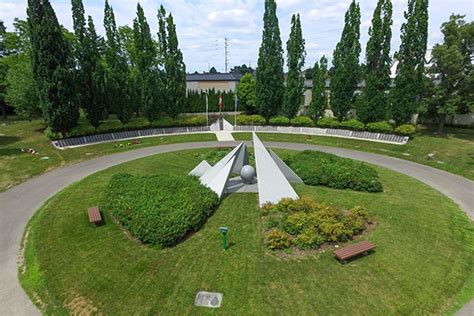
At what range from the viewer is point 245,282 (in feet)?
31.0

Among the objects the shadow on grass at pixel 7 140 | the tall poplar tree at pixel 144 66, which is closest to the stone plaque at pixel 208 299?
the tall poplar tree at pixel 144 66

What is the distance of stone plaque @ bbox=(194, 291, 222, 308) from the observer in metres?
8.58

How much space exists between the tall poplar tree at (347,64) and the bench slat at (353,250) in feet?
93.0

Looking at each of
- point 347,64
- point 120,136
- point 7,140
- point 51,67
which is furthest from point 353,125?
point 7,140

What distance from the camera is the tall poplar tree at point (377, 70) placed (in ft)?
107

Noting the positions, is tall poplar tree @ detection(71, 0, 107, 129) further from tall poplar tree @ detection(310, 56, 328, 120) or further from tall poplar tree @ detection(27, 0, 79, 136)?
tall poplar tree @ detection(310, 56, 328, 120)

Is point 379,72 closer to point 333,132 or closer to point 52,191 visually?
point 333,132

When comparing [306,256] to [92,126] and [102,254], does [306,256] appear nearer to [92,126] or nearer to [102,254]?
[102,254]

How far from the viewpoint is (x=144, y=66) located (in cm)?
3441

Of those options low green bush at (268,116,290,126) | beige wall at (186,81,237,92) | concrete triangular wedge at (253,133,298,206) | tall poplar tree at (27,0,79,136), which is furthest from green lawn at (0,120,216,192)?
beige wall at (186,81,237,92)

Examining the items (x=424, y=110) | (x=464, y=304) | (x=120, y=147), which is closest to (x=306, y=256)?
(x=464, y=304)

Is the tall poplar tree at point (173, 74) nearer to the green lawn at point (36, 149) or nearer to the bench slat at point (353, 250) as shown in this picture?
the green lawn at point (36, 149)

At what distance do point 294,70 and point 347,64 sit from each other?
21.6 ft

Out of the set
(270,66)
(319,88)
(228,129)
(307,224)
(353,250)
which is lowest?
(353,250)
